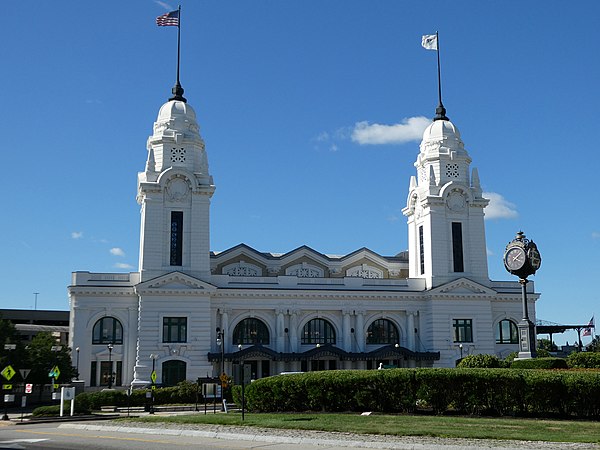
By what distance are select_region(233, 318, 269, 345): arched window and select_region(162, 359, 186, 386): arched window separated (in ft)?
18.0

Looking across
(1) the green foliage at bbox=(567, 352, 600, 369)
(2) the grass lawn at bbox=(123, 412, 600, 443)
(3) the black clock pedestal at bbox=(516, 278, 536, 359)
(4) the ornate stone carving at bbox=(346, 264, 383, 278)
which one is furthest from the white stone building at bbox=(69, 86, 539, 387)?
(2) the grass lawn at bbox=(123, 412, 600, 443)

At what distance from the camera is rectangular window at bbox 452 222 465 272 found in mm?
70113

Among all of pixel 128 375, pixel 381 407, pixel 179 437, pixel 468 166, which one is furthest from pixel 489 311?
pixel 179 437

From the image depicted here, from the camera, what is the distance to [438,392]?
94.7ft

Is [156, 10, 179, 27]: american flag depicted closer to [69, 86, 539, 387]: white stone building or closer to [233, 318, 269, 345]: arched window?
[69, 86, 539, 387]: white stone building

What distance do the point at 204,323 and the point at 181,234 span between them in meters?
8.04

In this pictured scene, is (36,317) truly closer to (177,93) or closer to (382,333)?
(177,93)

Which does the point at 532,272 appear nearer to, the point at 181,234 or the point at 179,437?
the point at 179,437

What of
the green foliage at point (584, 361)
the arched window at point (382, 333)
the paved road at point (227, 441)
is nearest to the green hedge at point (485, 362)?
the green foliage at point (584, 361)

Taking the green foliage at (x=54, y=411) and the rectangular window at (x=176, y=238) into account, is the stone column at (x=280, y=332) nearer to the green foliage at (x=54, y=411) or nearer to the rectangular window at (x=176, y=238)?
the rectangular window at (x=176, y=238)

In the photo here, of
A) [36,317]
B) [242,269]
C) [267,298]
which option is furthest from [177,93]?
[36,317]

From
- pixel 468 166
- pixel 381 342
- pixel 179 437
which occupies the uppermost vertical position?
pixel 468 166

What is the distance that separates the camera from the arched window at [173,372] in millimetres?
62091

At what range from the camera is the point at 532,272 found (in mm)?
41031
